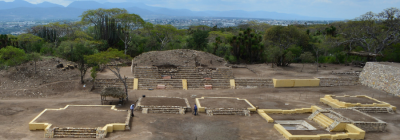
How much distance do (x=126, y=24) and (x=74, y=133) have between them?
30310 millimetres

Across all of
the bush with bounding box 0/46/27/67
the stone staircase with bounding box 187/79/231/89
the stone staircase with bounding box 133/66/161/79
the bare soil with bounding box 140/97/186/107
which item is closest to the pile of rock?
the bush with bounding box 0/46/27/67

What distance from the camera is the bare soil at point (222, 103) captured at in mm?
19234

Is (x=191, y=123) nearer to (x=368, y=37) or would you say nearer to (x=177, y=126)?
(x=177, y=126)

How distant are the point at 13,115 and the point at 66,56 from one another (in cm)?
1796

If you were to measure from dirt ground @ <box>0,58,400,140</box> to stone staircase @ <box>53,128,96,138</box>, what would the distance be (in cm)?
79

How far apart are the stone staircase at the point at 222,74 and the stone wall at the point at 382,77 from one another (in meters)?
15.5

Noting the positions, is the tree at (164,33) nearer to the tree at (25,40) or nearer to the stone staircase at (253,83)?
the tree at (25,40)

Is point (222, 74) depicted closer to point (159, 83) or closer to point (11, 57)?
Result: point (159, 83)

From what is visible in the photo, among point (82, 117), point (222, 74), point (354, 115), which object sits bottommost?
point (354, 115)

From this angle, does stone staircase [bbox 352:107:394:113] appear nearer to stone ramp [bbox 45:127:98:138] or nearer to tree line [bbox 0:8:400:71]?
tree line [bbox 0:8:400:71]

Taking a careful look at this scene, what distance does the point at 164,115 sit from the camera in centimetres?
1747

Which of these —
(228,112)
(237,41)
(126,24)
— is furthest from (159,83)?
(126,24)

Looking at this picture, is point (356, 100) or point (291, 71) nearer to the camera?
point (356, 100)

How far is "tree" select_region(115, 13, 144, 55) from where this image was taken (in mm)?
40000
